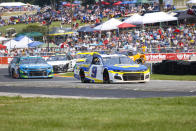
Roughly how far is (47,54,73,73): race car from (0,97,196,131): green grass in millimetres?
18753

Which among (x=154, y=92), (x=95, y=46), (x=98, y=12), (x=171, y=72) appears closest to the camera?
(x=154, y=92)

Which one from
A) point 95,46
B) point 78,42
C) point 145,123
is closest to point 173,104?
point 145,123

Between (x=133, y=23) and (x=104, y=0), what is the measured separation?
2565 cm

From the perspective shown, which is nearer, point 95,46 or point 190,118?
point 190,118

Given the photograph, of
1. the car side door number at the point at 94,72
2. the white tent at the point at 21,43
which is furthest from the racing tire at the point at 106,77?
the white tent at the point at 21,43

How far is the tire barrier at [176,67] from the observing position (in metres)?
22.1

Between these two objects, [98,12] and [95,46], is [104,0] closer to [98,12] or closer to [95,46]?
[98,12]

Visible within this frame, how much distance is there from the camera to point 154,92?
1298 cm

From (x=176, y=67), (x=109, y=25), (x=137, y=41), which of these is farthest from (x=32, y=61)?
(x=109, y=25)

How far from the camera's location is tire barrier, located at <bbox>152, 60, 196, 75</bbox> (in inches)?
871

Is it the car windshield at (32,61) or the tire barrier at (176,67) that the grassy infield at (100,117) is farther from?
the car windshield at (32,61)

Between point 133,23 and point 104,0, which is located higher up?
point 104,0

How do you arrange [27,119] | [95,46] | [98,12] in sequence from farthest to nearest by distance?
[98,12]
[95,46]
[27,119]

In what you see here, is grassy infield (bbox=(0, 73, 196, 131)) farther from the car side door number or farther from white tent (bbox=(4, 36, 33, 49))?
white tent (bbox=(4, 36, 33, 49))
